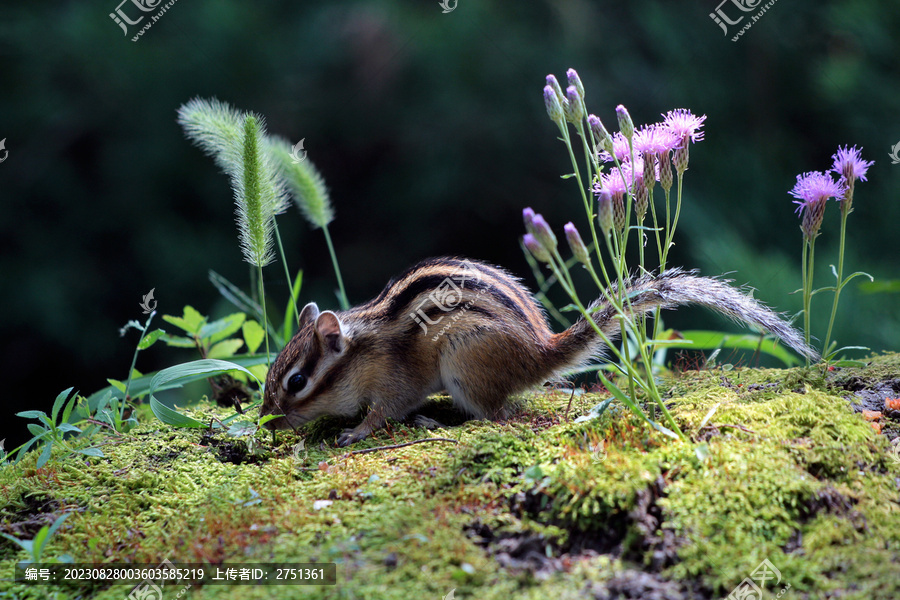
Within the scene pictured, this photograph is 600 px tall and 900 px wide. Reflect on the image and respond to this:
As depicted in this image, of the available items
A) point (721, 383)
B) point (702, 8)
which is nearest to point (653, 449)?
point (721, 383)

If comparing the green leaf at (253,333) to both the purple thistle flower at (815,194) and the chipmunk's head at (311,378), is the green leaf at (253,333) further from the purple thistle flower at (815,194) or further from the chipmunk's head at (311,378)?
the purple thistle flower at (815,194)

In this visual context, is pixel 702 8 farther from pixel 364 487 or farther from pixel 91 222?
pixel 91 222

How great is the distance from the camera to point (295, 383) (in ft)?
8.87

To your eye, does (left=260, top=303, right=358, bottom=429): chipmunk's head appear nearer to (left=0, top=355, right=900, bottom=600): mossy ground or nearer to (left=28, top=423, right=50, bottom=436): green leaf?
(left=0, top=355, right=900, bottom=600): mossy ground

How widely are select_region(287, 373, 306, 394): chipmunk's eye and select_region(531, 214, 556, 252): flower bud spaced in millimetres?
1357

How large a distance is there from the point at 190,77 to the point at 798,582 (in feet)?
16.0

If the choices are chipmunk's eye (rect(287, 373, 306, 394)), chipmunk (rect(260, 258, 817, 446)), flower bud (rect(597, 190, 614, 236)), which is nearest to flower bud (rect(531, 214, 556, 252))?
flower bud (rect(597, 190, 614, 236))

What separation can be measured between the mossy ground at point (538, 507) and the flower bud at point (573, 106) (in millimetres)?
922

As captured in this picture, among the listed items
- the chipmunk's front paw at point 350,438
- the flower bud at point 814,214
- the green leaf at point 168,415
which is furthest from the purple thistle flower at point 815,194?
the green leaf at point 168,415

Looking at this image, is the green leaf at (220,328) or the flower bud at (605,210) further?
the green leaf at (220,328)

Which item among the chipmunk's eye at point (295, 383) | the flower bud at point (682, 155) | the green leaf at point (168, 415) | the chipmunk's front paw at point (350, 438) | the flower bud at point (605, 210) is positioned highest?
the flower bud at point (682, 155)

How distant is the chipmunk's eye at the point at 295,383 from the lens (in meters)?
2.69

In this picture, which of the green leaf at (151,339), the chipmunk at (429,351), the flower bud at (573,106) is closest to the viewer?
the flower bud at (573,106)

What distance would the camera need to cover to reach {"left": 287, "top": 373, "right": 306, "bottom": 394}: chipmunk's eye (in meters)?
2.69
